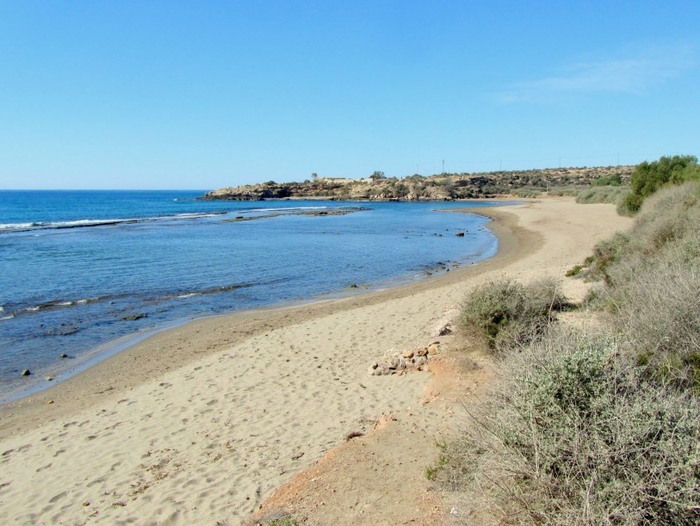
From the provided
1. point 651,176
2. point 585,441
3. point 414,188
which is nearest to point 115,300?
point 585,441

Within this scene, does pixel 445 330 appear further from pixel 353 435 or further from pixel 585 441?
pixel 585 441

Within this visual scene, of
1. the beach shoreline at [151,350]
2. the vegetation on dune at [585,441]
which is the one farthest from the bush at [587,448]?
the beach shoreline at [151,350]

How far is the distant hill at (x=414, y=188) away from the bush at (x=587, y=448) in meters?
98.9

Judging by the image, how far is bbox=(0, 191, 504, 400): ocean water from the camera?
14.0 meters

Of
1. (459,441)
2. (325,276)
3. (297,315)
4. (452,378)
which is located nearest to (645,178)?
(325,276)

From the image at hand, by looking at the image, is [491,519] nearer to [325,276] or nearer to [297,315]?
[297,315]

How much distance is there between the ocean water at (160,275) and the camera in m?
14.0

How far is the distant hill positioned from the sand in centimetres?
9318

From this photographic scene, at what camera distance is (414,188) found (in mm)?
114438

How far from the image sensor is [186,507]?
575cm

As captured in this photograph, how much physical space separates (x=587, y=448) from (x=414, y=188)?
11307 cm

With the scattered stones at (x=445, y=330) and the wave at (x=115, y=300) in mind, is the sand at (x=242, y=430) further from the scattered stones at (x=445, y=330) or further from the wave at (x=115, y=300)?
the wave at (x=115, y=300)

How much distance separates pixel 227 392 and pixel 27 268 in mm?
21178

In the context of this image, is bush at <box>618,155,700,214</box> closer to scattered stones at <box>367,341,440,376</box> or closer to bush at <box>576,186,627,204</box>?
bush at <box>576,186,627,204</box>
